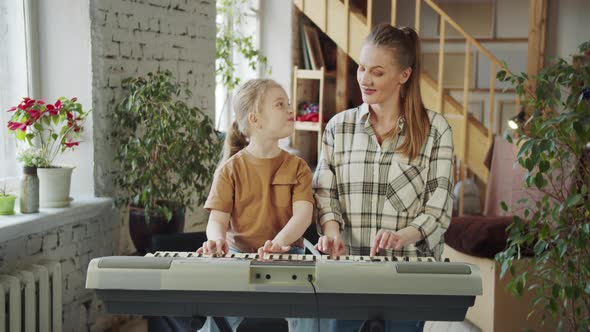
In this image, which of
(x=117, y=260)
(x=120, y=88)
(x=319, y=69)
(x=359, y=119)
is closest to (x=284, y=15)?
(x=319, y=69)

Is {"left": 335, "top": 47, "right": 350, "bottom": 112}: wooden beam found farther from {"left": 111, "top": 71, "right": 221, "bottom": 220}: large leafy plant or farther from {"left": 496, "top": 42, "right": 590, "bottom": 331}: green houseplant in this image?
{"left": 496, "top": 42, "right": 590, "bottom": 331}: green houseplant

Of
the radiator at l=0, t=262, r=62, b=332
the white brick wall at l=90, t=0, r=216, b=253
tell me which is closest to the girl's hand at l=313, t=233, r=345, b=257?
the radiator at l=0, t=262, r=62, b=332

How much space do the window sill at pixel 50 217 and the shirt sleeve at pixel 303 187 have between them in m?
1.16

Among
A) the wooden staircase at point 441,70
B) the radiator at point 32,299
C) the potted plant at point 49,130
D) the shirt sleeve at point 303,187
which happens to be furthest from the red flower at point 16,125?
the wooden staircase at point 441,70

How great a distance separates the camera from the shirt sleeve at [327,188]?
5.82 ft

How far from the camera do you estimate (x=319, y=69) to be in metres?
6.12

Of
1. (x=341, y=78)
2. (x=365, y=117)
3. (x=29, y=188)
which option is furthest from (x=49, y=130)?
(x=341, y=78)

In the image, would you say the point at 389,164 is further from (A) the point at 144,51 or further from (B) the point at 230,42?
(B) the point at 230,42

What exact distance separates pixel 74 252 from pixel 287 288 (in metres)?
1.95

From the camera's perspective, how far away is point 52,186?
2779 millimetres

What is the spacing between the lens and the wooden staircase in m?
5.16

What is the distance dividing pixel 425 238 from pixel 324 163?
33 cm

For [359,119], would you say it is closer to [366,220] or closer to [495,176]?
[366,220]

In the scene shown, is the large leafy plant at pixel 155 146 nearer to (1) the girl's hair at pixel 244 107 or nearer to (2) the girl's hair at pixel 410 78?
(1) the girl's hair at pixel 244 107
